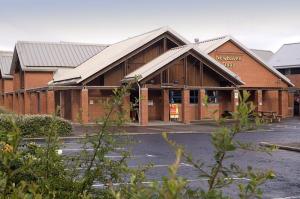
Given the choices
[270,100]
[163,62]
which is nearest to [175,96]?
[163,62]

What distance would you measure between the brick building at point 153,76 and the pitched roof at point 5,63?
7056 mm

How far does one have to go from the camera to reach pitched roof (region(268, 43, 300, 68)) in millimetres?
51631

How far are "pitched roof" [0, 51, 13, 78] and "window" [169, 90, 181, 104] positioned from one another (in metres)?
23.5

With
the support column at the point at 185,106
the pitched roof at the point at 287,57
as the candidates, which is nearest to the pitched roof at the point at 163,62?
the support column at the point at 185,106

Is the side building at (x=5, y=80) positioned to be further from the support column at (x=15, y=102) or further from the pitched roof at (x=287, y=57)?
the pitched roof at (x=287, y=57)

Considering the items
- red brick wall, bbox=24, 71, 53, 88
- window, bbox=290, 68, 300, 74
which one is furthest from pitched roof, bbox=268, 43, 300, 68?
red brick wall, bbox=24, 71, 53, 88

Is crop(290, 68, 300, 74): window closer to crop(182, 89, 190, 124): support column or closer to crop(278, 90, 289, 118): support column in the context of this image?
crop(278, 90, 289, 118): support column

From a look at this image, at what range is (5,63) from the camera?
57.0m

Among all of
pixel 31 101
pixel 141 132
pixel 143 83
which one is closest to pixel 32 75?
pixel 31 101

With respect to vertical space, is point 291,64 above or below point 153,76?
above

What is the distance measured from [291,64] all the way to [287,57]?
2.77m

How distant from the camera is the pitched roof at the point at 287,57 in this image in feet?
169

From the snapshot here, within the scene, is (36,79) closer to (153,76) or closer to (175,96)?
(175,96)

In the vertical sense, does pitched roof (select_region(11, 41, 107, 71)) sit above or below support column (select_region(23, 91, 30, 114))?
above
